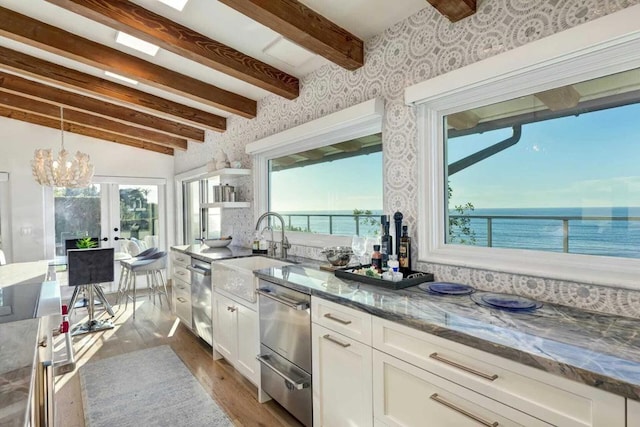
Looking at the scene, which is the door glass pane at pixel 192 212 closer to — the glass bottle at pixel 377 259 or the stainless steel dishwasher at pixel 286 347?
the stainless steel dishwasher at pixel 286 347

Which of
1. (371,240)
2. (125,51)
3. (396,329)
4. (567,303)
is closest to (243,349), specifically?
(371,240)

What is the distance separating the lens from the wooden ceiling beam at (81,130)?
4926 mm

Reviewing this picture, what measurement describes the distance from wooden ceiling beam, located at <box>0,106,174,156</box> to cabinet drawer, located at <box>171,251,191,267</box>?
276 cm

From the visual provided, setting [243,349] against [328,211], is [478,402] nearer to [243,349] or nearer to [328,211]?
[243,349]

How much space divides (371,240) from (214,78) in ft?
7.23

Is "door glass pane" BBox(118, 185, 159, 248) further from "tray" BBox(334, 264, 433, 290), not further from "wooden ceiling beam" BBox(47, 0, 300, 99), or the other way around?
"tray" BBox(334, 264, 433, 290)

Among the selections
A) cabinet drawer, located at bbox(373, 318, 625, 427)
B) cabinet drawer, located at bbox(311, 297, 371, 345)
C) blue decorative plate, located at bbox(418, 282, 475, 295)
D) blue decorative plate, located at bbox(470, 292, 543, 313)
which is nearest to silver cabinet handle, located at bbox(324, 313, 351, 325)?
cabinet drawer, located at bbox(311, 297, 371, 345)

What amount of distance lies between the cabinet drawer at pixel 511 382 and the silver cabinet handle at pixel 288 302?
1.99ft

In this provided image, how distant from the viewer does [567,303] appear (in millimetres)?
1493

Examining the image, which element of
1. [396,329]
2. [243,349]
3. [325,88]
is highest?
[325,88]

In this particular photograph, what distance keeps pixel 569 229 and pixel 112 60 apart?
138 inches

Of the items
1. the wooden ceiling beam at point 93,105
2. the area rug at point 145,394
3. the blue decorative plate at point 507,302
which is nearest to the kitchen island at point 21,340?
the area rug at point 145,394

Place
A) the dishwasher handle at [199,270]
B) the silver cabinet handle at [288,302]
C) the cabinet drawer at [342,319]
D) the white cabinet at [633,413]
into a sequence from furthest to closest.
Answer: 1. the dishwasher handle at [199,270]
2. the silver cabinet handle at [288,302]
3. the cabinet drawer at [342,319]
4. the white cabinet at [633,413]

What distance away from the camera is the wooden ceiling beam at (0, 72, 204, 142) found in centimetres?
387
